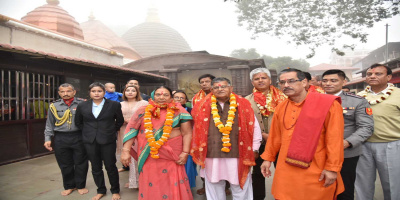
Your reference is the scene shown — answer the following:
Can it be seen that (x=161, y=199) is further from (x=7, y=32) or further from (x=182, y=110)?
(x=7, y=32)

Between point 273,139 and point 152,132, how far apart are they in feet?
4.52

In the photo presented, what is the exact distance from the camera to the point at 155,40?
102ft

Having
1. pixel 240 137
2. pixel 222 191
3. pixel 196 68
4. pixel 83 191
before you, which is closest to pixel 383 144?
pixel 240 137

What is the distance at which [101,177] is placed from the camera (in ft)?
11.8

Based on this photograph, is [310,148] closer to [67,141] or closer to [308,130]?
[308,130]

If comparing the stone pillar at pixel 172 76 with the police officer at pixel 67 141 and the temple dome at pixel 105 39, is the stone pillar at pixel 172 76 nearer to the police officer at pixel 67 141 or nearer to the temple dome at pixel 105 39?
the temple dome at pixel 105 39

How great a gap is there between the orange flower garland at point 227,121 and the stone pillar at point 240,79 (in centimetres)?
1019

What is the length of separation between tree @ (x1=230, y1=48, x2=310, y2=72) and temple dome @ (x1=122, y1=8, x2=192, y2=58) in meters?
13.9

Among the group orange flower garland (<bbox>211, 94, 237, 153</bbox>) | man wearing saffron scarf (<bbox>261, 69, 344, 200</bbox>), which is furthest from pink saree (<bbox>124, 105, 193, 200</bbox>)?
man wearing saffron scarf (<bbox>261, 69, 344, 200</bbox>)

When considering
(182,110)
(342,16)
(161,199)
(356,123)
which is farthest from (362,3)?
(161,199)

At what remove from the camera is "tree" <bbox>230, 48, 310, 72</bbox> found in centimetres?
3638

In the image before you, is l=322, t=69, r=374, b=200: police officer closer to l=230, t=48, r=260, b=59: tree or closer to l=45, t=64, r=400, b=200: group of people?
l=45, t=64, r=400, b=200: group of people

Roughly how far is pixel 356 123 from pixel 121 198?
3.28 metres

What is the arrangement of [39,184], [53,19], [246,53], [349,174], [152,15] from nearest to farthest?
[349,174]
[39,184]
[53,19]
[152,15]
[246,53]
